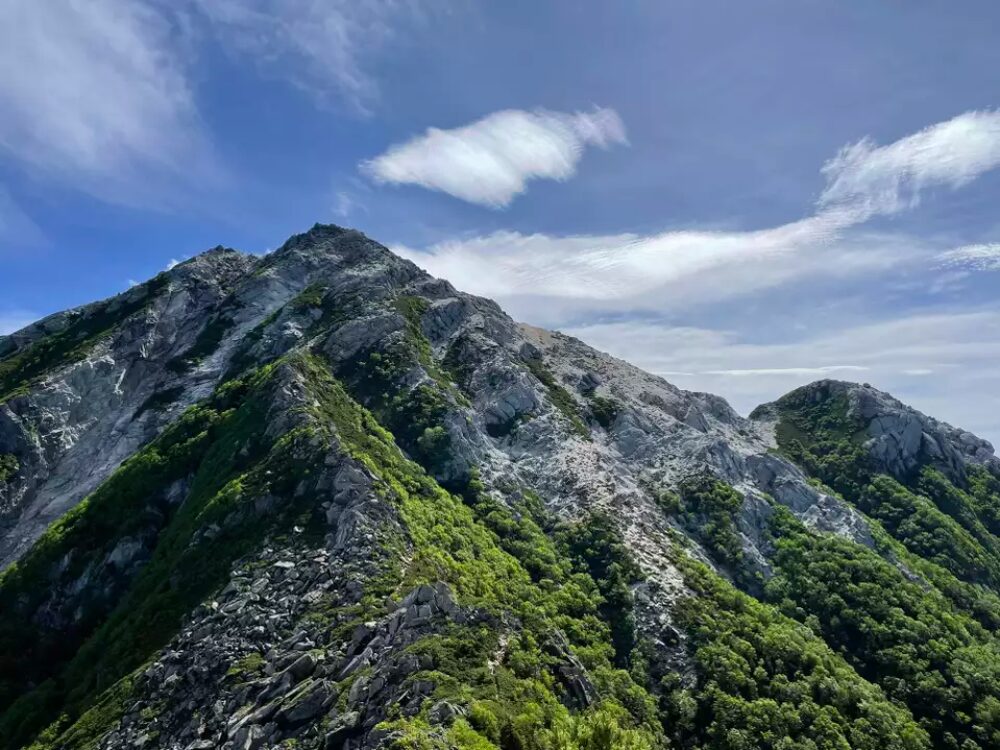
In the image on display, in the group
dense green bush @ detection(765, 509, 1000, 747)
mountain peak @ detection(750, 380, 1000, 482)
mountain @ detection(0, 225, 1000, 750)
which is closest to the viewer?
mountain @ detection(0, 225, 1000, 750)

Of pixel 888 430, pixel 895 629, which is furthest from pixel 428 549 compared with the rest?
pixel 888 430

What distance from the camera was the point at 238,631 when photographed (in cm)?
5028

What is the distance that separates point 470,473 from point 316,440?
112 ft

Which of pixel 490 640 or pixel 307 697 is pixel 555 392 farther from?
pixel 307 697

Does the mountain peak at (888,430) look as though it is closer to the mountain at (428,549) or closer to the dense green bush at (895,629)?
the mountain at (428,549)

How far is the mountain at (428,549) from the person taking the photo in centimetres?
4553

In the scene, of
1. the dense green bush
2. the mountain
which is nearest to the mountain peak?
the mountain

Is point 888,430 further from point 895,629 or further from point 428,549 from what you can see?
point 428,549

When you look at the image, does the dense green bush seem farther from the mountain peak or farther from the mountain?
the mountain peak

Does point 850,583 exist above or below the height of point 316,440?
below

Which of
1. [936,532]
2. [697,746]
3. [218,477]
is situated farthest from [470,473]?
[936,532]

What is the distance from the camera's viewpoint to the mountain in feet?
149

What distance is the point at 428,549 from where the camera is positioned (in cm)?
6631

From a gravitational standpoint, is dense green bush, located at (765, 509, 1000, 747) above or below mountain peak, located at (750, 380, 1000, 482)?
below
